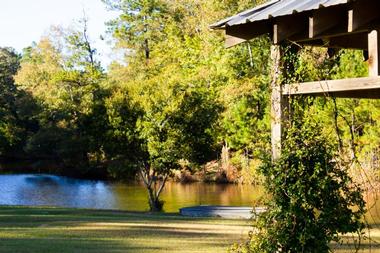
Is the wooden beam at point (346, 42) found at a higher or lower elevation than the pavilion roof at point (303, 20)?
higher

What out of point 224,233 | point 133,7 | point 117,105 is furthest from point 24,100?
point 224,233

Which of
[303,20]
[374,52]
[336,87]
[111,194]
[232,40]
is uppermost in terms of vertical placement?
[303,20]

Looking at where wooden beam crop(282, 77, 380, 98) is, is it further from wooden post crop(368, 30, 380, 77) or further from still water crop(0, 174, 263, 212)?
still water crop(0, 174, 263, 212)

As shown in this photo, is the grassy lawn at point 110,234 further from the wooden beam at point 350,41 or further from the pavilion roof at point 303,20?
the pavilion roof at point 303,20

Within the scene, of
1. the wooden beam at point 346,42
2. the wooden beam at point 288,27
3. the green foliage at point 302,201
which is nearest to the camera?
the wooden beam at point 288,27

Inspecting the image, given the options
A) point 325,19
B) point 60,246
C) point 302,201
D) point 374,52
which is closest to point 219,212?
point 60,246

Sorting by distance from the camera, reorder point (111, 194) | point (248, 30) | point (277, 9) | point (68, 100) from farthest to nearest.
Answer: point (68, 100) → point (111, 194) → point (248, 30) → point (277, 9)

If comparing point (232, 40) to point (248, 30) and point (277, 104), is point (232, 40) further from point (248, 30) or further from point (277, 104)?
point (277, 104)

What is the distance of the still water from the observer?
3066 cm

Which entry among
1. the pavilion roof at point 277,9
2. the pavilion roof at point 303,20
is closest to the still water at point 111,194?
the pavilion roof at point 303,20

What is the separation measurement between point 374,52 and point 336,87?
1.74 ft

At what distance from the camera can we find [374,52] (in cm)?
640

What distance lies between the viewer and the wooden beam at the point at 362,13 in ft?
19.1

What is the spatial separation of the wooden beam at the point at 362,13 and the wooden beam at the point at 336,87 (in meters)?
0.57
